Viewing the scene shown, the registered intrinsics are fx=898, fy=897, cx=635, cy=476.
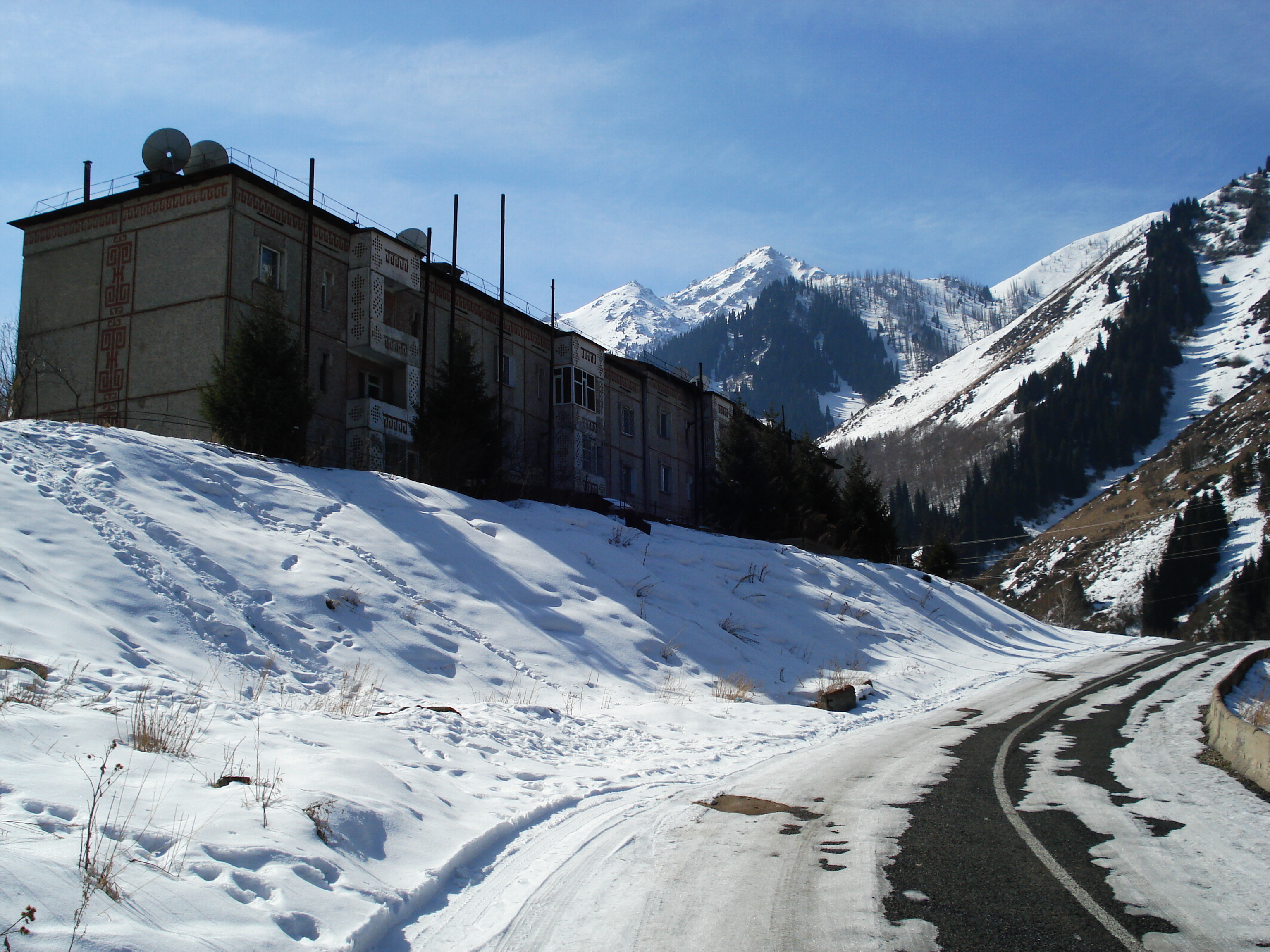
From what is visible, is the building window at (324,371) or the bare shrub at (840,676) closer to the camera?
the bare shrub at (840,676)

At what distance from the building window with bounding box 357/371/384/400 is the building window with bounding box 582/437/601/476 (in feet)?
38.3

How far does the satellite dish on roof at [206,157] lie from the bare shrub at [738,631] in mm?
23228

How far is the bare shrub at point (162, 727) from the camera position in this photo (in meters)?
6.97

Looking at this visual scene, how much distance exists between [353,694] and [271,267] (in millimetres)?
22357

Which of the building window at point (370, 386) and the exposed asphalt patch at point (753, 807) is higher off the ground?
the building window at point (370, 386)

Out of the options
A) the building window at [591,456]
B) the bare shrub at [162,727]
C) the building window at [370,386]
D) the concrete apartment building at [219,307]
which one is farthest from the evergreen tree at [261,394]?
the building window at [591,456]

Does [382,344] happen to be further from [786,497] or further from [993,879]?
[993,879]

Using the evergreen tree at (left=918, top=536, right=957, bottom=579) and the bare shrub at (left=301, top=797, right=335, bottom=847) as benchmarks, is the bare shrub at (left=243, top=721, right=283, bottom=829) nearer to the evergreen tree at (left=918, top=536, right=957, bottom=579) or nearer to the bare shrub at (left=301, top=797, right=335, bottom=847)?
the bare shrub at (left=301, top=797, right=335, bottom=847)

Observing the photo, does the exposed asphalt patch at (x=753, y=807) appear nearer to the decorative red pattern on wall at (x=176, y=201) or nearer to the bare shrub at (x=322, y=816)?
the bare shrub at (x=322, y=816)

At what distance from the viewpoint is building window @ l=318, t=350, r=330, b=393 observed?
31.4 meters

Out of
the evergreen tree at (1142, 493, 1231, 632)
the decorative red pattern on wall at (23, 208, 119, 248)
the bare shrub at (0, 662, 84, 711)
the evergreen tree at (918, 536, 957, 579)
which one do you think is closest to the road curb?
the bare shrub at (0, 662, 84, 711)

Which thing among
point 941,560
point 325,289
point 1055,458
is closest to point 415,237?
point 325,289

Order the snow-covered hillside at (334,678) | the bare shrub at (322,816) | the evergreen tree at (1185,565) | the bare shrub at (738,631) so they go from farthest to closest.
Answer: the evergreen tree at (1185,565) → the bare shrub at (738,631) → the bare shrub at (322,816) → the snow-covered hillside at (334,678)

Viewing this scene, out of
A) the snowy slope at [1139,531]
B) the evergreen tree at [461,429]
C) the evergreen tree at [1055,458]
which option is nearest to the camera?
the evergreen tree at [461,429]
